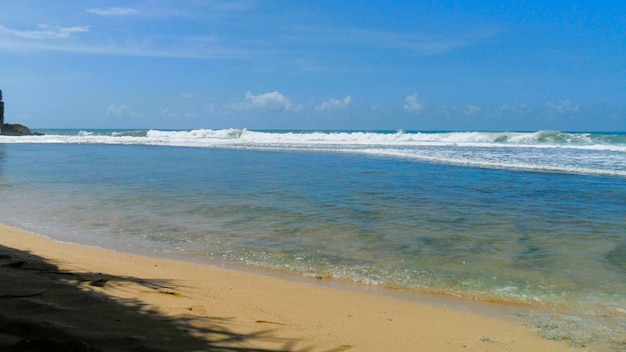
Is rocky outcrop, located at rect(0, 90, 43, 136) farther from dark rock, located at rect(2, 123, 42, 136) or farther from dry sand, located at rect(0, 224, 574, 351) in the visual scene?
dry sand, located at rect(0, 224, 574, 351)

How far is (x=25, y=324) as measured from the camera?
10.3 feet

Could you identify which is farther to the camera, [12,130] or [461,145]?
[12,130]

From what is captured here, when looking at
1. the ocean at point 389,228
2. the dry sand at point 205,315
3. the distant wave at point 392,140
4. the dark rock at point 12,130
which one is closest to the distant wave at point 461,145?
the distant wave at point 392,140

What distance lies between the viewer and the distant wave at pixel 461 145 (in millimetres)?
24734

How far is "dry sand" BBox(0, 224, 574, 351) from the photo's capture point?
3.23 meters

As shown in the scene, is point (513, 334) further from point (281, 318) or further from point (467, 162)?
point (467, 162)

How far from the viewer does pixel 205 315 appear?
13.3ft

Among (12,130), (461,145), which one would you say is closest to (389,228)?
(461,145)

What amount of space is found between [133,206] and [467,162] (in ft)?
55.5

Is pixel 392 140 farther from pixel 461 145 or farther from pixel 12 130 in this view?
pixel 12 130

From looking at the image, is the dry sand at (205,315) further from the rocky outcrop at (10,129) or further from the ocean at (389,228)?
Answer: the rocky outcrop at (10,129)

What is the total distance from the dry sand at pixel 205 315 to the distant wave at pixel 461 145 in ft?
56.8

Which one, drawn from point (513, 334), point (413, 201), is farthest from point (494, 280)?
point (413, 201)

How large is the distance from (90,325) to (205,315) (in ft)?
3.16
